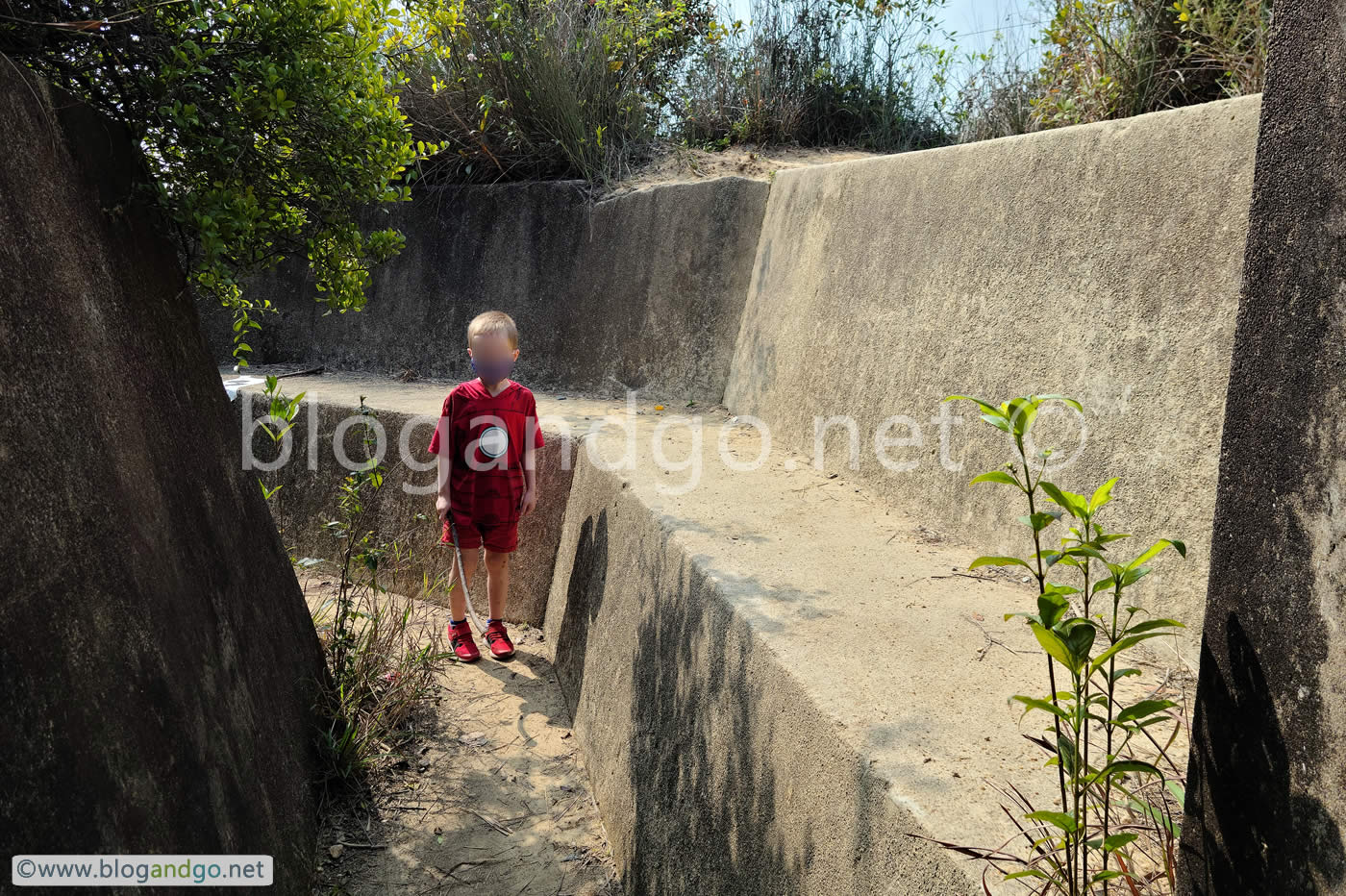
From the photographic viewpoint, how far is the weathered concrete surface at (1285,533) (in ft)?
4.14

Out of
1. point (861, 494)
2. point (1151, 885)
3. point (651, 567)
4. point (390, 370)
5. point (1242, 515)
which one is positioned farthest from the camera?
point (390, 370)

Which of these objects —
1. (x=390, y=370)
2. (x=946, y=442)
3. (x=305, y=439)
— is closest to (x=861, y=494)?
(x=946, y=442)

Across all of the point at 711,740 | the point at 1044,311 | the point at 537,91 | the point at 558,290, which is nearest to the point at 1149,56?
the point at 1044,311

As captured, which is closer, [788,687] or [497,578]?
[788,687]

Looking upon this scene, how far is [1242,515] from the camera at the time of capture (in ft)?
4.64

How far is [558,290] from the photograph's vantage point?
23.1 ft

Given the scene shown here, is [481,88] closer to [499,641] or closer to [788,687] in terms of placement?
[499,641]

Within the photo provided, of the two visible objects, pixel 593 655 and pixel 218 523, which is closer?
pixel 218 523

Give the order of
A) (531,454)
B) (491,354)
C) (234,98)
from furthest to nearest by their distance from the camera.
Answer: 1. (531,454)
2. (491,354)
3. (234,98)

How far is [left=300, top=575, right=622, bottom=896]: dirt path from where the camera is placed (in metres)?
3.16

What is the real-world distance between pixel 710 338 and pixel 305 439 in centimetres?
277

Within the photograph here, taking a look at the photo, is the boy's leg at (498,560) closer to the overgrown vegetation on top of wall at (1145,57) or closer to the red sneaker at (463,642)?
the red sneaker at (463,642)

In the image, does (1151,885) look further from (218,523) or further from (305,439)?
(305,439)

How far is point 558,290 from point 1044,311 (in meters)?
4.53
